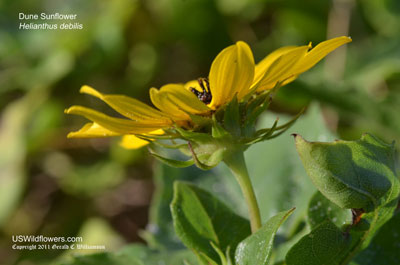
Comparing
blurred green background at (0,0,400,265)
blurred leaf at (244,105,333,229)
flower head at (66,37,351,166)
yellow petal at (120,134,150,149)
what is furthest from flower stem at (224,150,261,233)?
blurred green background at (0,0,400,265)

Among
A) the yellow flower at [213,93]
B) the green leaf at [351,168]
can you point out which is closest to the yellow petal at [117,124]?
the yellow flower at [213,93]

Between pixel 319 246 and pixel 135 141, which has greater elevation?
pixel 135 141

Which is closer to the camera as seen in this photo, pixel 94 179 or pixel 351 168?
pixel 351 168

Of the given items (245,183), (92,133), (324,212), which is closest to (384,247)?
(324,212)

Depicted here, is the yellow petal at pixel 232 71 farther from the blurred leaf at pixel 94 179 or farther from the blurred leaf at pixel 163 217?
the blurred leaf at pixel 94 179

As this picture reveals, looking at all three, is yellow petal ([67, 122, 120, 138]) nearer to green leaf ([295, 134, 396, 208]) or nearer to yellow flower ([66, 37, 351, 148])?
yellow flower ([66, 37, 351, 148])

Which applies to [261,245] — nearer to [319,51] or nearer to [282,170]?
[319,51]

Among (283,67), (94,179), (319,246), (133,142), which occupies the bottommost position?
(94,179)

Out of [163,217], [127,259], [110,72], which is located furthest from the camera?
[110,72]
